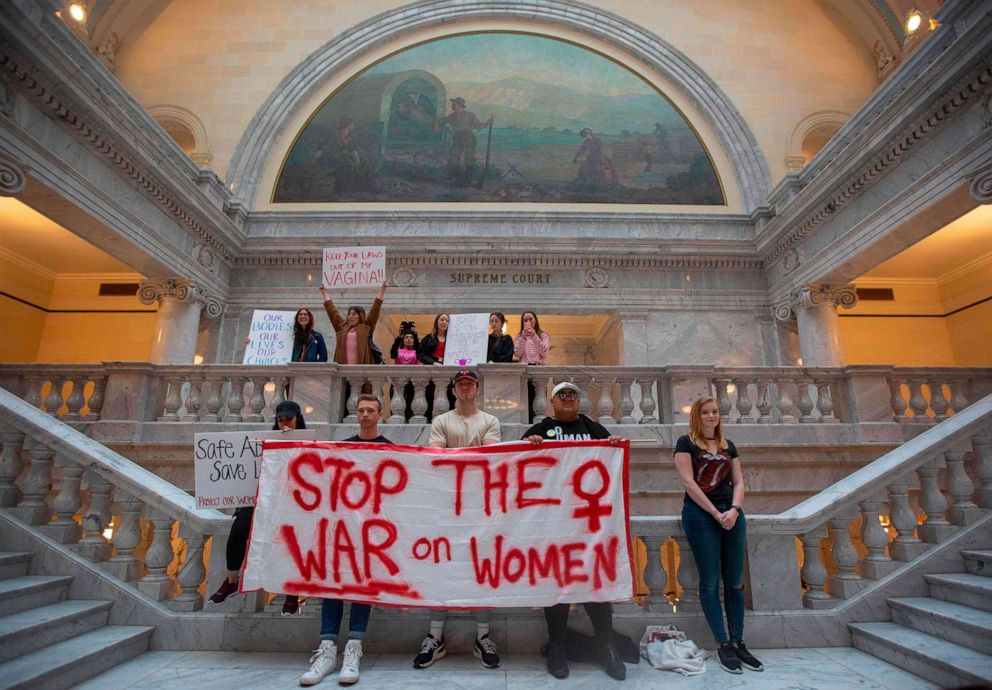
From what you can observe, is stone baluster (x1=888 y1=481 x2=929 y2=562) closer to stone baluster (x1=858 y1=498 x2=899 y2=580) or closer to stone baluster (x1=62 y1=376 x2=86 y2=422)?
stone baluster (x1=858 y1=498 x2=899 y2=580)

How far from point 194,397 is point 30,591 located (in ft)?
12.8

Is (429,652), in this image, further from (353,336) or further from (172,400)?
(172,400)

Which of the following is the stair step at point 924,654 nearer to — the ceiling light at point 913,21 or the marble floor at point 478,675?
the marble floor at point 478,675

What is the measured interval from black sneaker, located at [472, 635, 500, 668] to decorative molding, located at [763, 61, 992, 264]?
1016cm

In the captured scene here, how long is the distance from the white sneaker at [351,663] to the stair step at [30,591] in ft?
8.15

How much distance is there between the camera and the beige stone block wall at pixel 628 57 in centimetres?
1477

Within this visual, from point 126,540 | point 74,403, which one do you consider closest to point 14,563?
point 126,540

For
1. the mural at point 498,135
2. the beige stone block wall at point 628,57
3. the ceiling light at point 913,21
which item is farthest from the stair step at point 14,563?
the ceiling light at point 913,21

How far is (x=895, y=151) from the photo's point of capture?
9219mm

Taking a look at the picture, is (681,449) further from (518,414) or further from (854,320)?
(854,320)

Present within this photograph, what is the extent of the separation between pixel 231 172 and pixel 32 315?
22.0 ft

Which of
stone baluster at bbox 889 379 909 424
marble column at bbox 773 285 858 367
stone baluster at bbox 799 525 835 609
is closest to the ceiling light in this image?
marble column at bbox 773 285 858 367

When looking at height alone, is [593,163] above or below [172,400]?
above

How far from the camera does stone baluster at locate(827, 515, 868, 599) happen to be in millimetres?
4281
